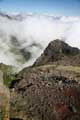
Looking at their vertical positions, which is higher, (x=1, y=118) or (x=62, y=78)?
(x=62, y=78)

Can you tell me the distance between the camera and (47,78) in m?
66.6

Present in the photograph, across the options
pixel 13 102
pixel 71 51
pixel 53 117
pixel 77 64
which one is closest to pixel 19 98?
pixel 13 102

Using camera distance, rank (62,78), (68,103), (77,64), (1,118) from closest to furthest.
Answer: (1,118) < (68,103) < (62,78) < (77,64)

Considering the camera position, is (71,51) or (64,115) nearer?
(64,115)

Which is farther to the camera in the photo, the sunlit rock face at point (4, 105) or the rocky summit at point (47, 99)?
the rocky summit at point (47, 99)

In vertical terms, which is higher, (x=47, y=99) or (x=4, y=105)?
(x=47, y=99)

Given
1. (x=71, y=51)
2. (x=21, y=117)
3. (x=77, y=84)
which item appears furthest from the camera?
(x=71, y=51)

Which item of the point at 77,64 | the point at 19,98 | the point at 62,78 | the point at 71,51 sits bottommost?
the point at 19,98

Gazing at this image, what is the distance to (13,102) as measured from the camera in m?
53.2

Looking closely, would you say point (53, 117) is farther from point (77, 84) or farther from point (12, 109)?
point (77, 84)

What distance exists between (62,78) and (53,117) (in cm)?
1534

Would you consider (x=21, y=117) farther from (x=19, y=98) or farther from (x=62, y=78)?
(x=62, y=78)

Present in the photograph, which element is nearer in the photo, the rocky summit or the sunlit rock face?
the sunlit rock face

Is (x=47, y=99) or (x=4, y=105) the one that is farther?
(x=47, y=99)
